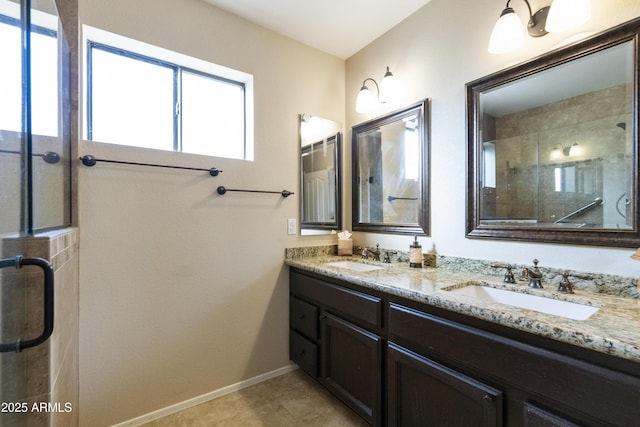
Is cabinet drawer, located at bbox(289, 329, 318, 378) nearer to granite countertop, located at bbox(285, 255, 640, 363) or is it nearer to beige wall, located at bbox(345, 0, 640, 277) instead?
granite countertop, located at bbox(285, 255, 640, 363)

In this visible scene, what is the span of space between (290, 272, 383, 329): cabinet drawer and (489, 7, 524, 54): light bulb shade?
1362mm

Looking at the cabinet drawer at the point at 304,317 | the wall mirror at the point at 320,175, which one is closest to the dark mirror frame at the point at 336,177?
the wall mirror at the point at 320,175

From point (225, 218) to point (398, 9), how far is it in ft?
5.87

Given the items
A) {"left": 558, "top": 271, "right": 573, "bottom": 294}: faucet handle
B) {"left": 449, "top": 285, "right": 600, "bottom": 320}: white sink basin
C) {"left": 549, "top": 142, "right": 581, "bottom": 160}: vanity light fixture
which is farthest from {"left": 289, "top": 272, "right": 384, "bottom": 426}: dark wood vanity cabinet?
{"left": 549, "top": 142, "right": 581, "bottom": 160}: vanity light fixture

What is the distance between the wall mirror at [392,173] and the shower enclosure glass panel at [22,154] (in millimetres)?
1837

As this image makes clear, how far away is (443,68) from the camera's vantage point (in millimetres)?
1761

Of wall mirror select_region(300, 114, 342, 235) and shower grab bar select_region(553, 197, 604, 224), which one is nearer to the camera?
shower grab bar select_region(553, 197, 604, 224)

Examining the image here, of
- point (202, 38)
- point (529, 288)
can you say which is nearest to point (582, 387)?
point (529, 288)

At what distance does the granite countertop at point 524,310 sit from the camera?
2.53 feet

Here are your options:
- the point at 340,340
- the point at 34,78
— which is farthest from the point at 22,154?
the point at 340,340

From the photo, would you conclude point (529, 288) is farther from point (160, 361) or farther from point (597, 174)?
point (160, 361)

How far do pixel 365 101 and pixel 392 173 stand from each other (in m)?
0.58

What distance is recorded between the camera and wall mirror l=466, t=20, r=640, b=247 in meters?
1.14

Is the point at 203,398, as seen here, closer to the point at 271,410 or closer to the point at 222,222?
the point at 271,410
